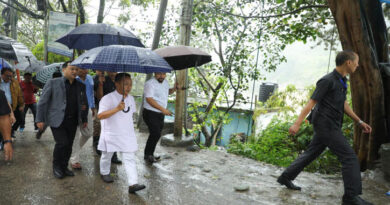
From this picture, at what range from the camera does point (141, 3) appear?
11219mm

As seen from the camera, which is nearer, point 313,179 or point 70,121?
point 70,121

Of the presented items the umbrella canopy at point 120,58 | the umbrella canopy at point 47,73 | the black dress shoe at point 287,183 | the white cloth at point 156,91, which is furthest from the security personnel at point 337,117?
the umbrella canopy at point 47,73

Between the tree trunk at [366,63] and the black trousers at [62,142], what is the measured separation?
14.0 ft

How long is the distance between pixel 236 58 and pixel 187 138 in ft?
13.3

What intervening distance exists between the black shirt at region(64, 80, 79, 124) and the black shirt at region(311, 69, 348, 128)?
3.18 m

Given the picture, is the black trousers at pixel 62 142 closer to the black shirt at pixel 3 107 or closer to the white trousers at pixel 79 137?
the white trousers at pixel 79 137

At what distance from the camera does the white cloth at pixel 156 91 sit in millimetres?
4492

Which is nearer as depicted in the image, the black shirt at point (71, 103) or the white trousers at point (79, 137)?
the black shirt at point (71, 103)

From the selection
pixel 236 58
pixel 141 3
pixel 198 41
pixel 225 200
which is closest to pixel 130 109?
pixel 225 200

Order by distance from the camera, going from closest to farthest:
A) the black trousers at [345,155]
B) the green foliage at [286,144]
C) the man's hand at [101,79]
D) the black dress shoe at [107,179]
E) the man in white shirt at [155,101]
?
the black trousers at [345,155] < the black dress shoe at [107,179] < the man in white shirt at [155,101] < the man's hand at [101,79] < the green foliage at [286,144]

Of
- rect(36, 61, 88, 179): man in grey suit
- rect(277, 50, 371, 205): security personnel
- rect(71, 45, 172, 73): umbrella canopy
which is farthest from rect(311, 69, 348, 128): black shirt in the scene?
rect(36, 61, 88, 179): man in grey suit

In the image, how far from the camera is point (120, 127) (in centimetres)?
355

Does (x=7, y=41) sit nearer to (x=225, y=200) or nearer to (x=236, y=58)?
(x=225, y=200)

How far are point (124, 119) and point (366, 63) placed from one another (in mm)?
3761
